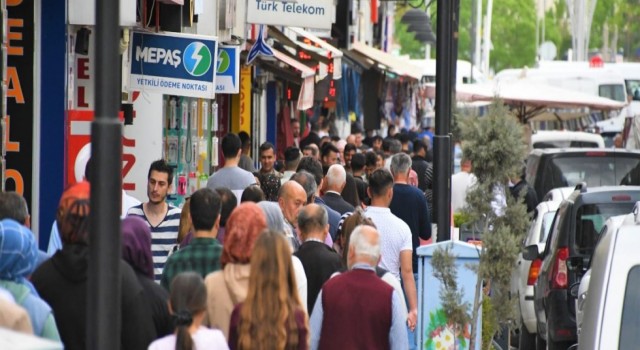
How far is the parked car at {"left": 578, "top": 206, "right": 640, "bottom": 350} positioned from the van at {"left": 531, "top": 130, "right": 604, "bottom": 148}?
25847 mm

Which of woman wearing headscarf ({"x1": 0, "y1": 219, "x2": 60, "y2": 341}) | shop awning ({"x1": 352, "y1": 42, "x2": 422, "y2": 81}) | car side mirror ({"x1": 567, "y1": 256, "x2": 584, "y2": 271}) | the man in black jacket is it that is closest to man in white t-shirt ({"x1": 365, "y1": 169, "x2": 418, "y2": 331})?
car side mirror ({"x1": 567, "y1": 256, "x2": 584, "y2": 271})

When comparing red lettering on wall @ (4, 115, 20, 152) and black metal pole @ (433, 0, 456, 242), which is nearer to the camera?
red lettering on wall @ (4, 115, 20, 152)

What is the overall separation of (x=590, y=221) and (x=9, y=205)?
7260mm

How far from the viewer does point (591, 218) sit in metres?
14.1

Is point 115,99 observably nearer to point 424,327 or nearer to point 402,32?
point 424,327

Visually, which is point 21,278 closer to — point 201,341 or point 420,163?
point 201,341

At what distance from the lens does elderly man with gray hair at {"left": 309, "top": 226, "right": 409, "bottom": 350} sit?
27.8ft

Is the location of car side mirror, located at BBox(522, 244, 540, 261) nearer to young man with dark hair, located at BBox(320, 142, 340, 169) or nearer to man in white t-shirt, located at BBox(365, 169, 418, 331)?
man in white t-shirt, located at BBox(365, 169, 418, 331)

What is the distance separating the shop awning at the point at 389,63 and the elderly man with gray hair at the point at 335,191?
71.4 feet

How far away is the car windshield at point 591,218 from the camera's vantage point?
14008 mm

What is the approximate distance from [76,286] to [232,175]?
6804 mm

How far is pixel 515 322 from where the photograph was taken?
1232 centimetres

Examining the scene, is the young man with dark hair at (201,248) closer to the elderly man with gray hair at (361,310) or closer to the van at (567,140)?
the elderly man with gray hair at (361,310)

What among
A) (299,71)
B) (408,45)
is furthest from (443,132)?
(408,45)
